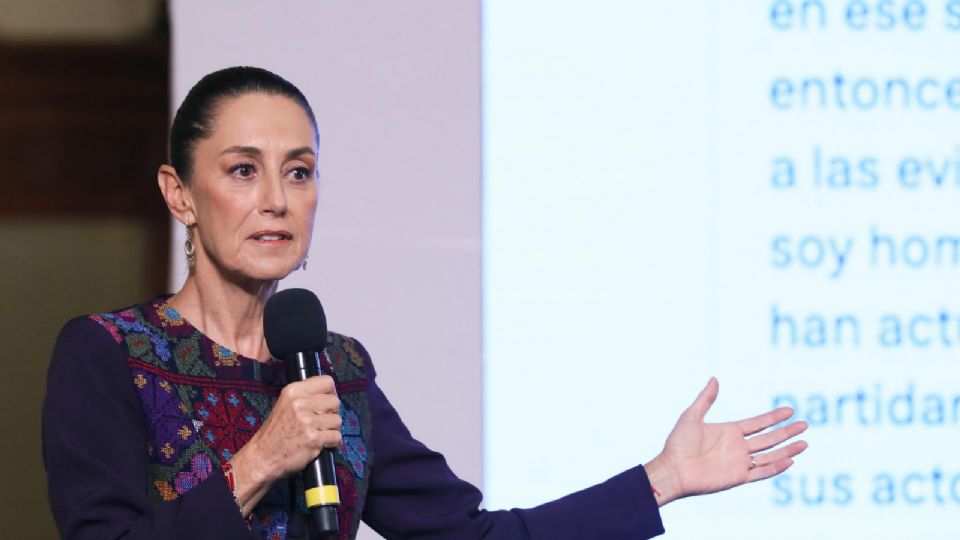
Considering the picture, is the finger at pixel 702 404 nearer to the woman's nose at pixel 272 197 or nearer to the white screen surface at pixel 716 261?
the woman's nose at pixel 272 197

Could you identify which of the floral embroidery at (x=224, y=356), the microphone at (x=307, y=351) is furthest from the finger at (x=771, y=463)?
the floral embroidery at (x=224, y=356)

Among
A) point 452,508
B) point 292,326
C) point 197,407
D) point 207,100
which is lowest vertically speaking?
point 452,508

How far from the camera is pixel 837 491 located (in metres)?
2.96

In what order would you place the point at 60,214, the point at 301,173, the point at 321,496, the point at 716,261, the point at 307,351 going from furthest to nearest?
1. the point at 60,214
2. the point at 716,261
3. the point at 301,173
4. the point at 307,351
5. the point at 321,496

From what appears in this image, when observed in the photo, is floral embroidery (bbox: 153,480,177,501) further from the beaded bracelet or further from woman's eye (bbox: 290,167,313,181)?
woman's eye (bbox: 290,167,313,181)

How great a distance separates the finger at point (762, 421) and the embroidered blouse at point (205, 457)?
181 millimetres

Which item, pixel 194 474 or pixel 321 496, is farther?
pixel 194 474

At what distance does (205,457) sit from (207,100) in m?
0.52

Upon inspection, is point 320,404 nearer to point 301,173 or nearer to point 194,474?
point 194,474

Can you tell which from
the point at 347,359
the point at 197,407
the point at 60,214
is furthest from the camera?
the point at 60,214

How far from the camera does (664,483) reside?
6.61 feet

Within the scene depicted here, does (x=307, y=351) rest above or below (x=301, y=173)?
→ below

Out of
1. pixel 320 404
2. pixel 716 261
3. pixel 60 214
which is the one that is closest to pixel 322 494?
pixel 320 404

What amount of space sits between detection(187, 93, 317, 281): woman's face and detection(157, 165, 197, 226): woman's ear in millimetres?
34
